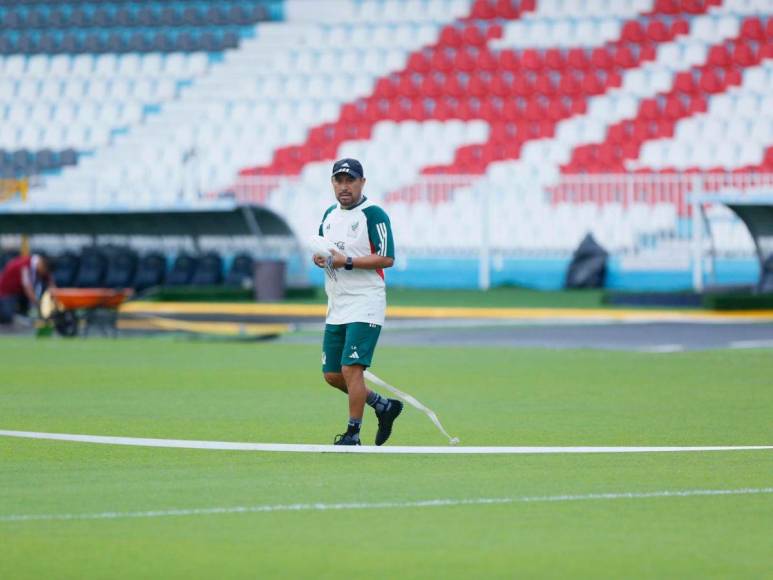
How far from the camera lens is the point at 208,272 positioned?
3369 centimetres

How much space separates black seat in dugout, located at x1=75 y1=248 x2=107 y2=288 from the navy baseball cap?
24.2 meters

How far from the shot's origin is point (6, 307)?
1016 inches

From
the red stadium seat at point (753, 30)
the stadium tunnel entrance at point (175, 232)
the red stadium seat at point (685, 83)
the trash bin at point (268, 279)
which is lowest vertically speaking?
the trash bin at point (268, 279)

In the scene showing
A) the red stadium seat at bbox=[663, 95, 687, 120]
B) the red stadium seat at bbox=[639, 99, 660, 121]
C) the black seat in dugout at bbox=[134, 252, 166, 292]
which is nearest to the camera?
the black seat in dugout at bbox=[134, 252, 166, 292]

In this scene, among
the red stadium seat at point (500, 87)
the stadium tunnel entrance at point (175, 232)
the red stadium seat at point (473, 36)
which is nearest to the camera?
the stadium tunnel entrance at point (175, 232)

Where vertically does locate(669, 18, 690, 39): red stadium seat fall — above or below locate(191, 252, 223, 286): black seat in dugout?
above

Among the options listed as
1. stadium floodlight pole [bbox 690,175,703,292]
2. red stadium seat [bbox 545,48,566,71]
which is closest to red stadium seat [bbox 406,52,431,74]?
red stadium seat [bbox 545,48,566,71]

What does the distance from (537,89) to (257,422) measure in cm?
2559

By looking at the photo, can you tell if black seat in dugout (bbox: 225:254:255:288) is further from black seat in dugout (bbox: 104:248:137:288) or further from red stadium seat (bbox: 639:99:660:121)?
red stadium seat (bbox: 639:99:660:121)

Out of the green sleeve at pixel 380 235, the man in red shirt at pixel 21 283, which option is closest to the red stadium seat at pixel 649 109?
the man in red shirt at pixel 21 283

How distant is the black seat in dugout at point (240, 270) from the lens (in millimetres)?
33219

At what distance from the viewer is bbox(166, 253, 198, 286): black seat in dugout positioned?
110 ft

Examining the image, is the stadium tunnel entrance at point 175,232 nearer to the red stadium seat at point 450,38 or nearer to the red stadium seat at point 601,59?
the red stadium seat at point 450,38

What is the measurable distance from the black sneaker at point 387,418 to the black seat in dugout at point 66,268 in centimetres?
2443
